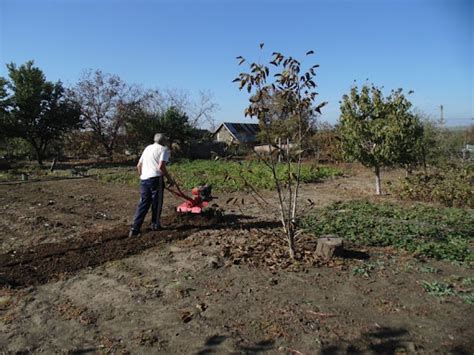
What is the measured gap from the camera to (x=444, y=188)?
8.75 meters

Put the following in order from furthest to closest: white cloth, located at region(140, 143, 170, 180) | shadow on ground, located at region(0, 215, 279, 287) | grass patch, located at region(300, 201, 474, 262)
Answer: white cloth, located at region(140, 143, 170, 180) < grass patch, located at region(300, 201, 474, 262) < shadow on ground, located at region(0, 215, 279, 287)

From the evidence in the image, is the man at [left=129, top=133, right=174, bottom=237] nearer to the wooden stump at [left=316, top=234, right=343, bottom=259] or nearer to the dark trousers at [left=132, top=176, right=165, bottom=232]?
the dark trousers at [left=132, top=176, right=165, bottom=232]

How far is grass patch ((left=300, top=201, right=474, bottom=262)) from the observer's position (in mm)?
5223

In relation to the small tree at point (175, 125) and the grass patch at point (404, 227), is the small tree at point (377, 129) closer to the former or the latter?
the grass patch at point (404, 227)

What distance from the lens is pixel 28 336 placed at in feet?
10.5

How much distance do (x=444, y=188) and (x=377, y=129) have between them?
7.12 feet

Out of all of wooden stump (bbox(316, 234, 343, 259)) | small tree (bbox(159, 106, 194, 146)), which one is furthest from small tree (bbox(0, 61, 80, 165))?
wooden stump (bbox(316, 234, 343, 259))

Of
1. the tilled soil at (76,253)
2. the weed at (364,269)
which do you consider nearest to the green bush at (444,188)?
the weed at (364,269)

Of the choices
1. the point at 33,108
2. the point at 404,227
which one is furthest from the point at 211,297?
the point at 33,108

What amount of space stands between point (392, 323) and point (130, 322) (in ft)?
7.96

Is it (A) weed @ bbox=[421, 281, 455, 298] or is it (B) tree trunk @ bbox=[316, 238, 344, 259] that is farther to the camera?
(B) tree trunk @ bbox=[316, 238, 344, 259]

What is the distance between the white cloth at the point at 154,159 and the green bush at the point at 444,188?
6510 mm

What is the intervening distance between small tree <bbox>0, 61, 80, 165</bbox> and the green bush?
20173mm

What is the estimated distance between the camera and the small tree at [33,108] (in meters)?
20.8
